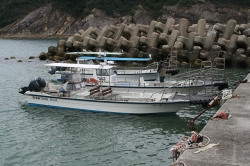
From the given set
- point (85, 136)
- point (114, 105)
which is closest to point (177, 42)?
point (114, 105)

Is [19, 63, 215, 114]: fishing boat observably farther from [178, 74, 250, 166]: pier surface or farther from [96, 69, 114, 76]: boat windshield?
[178, 74, 250, 166]: pier surface

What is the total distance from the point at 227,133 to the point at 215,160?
101 inches

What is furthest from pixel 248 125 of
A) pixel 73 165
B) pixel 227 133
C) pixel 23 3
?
pixel 23 3

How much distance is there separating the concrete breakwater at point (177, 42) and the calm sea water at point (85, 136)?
17.1 m

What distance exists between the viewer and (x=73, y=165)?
14.7m

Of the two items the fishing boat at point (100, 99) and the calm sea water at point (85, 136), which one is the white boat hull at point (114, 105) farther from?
the calm sea water at point (85, 136)

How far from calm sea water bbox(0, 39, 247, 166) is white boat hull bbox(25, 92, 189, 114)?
0.34 meters

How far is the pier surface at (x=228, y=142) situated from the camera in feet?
33.6

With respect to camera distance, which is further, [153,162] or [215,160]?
[153,162]

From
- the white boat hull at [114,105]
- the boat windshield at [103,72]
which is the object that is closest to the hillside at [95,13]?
the boat windshield at [103,72]

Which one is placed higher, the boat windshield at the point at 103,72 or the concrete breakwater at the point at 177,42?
the concrete breakwater at the point at 177,42

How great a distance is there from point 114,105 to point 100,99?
3.47 ft

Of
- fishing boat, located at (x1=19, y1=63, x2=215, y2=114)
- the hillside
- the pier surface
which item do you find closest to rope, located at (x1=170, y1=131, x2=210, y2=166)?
the pier surface

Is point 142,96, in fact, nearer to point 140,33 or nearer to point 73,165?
point 73,165
